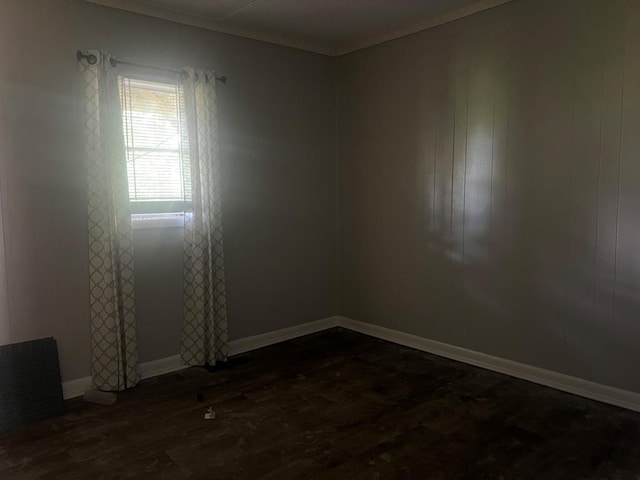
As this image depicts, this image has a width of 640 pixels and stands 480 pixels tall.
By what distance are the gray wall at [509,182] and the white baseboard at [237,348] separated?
1.72 ft

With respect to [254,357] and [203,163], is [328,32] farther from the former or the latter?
[254,357]

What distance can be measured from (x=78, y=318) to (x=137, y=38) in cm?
188

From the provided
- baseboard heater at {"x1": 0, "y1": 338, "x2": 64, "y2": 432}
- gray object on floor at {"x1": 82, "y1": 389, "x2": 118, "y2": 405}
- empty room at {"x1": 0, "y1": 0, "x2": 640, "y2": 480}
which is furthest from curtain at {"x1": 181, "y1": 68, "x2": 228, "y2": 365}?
baseboard heater at {"x1": 0, "y1": 338, "x2": 64, "y2": 432}

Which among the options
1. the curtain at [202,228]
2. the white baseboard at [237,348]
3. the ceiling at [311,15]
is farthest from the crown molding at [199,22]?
the white baseboard at [237,348]

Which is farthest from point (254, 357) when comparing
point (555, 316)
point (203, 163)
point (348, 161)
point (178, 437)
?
point (555, 316)

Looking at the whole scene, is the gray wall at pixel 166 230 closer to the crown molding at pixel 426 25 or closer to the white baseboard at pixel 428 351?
the white baseboard at pixel 428 351

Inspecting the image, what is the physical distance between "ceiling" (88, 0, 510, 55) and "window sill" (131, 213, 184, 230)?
4.46 feet

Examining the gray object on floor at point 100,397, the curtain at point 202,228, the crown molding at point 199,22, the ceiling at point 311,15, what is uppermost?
the ceiling at point 311,15

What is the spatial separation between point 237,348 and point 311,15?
2.59 metres

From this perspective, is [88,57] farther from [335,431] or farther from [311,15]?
[335,431]

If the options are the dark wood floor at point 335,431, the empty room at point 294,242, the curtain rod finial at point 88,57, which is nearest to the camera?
the dark wood floor at point 335,431

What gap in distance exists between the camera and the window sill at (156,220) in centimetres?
334

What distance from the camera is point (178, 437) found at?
2.61 m

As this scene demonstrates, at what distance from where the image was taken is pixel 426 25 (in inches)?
145
